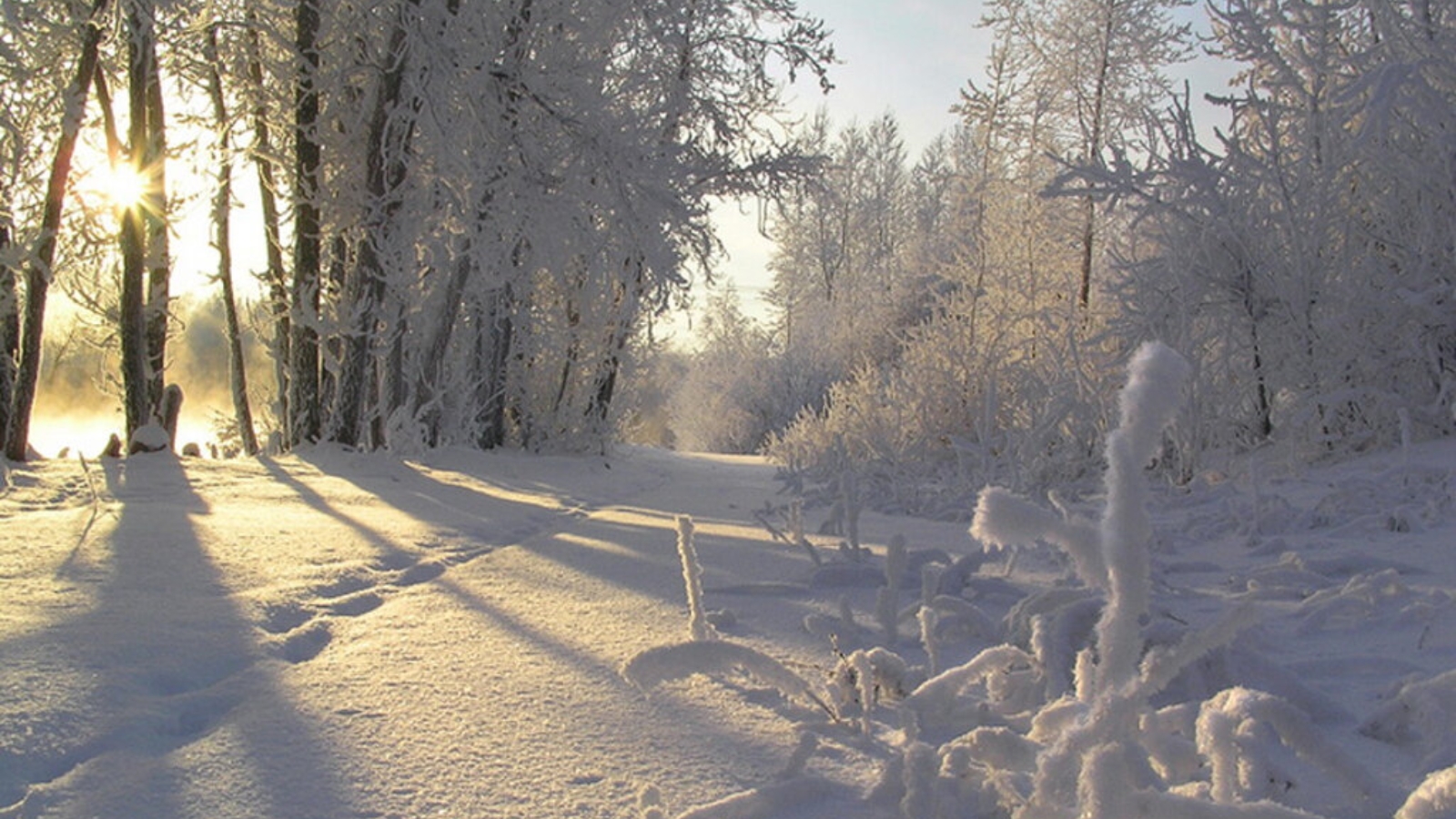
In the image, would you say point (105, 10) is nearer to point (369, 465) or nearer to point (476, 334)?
point (369, 465)

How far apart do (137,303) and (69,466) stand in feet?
4.10

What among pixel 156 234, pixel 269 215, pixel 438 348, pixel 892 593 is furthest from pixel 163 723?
pixel 156 234

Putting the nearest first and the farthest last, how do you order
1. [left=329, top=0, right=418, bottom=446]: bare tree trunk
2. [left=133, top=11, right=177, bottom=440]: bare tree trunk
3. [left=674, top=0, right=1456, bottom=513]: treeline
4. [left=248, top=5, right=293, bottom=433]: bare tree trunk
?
[left=674, top=0, right=1456, bottom=513]: treeline → [left=329, top=0, right=418, bottom=446]: bare tree trunk → [left=133, top=11, right=177, bottom=440]: bare tree trunk → [left=248, top=5, right=293, bottom=433]: bare tree trunk

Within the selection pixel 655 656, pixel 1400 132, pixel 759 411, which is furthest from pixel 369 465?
pixel 759 411

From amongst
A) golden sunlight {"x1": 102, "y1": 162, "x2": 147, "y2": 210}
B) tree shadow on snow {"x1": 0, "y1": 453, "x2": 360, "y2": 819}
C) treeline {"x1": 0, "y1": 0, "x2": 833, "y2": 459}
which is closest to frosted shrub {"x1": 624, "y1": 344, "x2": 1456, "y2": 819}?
tree shadow on snow {"x1": 0, "y1": 453, "x2": 360, "y2": 819}

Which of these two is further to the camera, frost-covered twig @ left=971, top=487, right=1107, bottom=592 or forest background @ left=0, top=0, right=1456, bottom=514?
forest background @ left=0, top=0, right=1456, bottom=514

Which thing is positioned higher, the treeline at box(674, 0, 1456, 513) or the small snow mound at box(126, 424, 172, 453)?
the treeline at box(674, 0, 1456, 513)

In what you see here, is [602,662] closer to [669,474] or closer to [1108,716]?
[1108,716]

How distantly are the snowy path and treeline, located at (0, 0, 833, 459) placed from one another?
2.32 meters

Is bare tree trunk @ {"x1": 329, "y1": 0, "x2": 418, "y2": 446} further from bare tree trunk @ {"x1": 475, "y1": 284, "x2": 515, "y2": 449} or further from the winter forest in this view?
bare tree trunk @ {"x1": 475, "y1": 284, "x2": 515, "y2": 449}

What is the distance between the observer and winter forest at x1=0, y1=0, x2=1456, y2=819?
35.8 inches

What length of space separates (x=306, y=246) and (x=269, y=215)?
2.66 feet

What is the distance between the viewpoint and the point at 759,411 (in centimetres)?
1741

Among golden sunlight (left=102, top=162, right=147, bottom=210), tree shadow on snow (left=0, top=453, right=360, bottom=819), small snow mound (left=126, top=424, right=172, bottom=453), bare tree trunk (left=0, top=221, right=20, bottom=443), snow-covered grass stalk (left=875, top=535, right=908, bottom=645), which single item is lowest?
tree shadow on snow (left=0, top=453, right=360, bottom=819)
